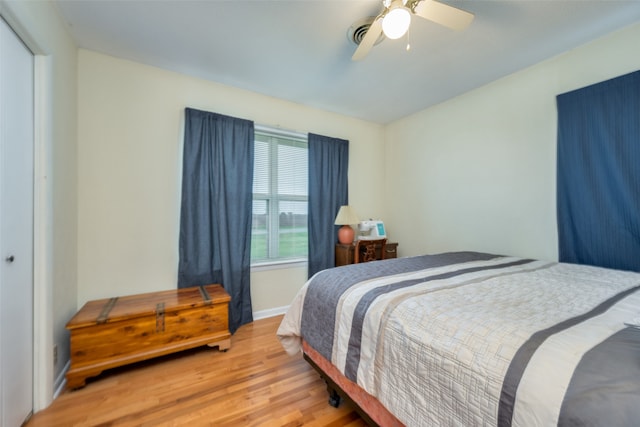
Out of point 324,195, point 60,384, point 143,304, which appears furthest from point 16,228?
point 324,195

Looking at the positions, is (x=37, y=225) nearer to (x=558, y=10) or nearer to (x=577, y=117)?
(x=558, y=10)

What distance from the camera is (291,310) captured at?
5.62 ft

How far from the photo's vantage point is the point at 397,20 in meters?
1.26

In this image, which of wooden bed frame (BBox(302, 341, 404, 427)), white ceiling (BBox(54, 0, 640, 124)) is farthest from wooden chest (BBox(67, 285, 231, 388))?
white ceiling (BBox(54, 0, 640, 124))

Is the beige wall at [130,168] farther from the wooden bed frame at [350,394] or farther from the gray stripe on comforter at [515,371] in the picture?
the gray stripe on comforter at [515,371]

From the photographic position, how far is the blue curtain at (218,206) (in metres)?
2.34

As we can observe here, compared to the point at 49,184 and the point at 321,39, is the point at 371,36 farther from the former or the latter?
the point at 49,184

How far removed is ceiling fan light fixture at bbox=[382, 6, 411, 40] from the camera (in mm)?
1237

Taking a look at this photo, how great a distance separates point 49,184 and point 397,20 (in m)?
2.18

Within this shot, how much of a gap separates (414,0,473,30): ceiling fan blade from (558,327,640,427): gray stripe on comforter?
1560mm

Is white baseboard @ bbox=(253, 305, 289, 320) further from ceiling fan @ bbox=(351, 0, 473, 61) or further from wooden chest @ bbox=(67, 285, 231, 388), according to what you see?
ceiling fan @ bbox=(351, 0, 473, 61)

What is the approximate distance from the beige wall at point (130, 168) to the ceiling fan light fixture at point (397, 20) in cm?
185

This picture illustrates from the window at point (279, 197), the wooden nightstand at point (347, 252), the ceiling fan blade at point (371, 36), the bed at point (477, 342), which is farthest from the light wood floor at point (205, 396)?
the ceiling fan blade at point (371, 36)

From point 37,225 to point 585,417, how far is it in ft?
7.98
